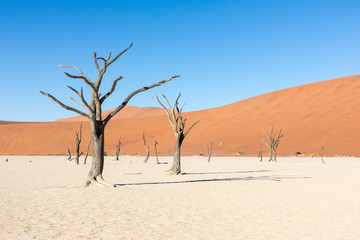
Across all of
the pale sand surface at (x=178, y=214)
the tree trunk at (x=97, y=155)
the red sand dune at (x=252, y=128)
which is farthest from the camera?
the red sand dune at (x=252, y=128)

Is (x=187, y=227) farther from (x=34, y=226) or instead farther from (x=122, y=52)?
(x=122, y=52)

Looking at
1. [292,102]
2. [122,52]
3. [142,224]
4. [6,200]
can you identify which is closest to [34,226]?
[142,224]

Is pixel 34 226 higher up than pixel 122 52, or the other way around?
pixel 122 52

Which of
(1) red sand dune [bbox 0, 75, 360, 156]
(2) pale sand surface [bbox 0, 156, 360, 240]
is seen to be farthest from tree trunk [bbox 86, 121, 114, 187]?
(1) red sand dune [bbox 0, 75, 360, 156]

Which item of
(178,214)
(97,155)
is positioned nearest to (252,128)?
(97,155)

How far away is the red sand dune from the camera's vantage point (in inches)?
2234

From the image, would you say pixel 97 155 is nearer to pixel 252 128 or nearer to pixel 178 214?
pixel 178 214

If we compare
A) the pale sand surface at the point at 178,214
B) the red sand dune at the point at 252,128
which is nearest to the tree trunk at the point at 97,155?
the pale sand surface at the point at 178,214

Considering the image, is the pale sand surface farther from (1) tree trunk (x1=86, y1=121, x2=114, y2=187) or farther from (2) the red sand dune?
(2) the red sand dune

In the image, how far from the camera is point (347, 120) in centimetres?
5956

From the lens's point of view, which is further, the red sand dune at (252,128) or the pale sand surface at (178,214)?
the red sand dune at (252,128)

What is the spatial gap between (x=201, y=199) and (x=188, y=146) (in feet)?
193

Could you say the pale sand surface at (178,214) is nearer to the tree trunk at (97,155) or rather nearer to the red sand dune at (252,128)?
the tree trunk at (97,155)

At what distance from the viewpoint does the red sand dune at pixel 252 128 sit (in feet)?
186
